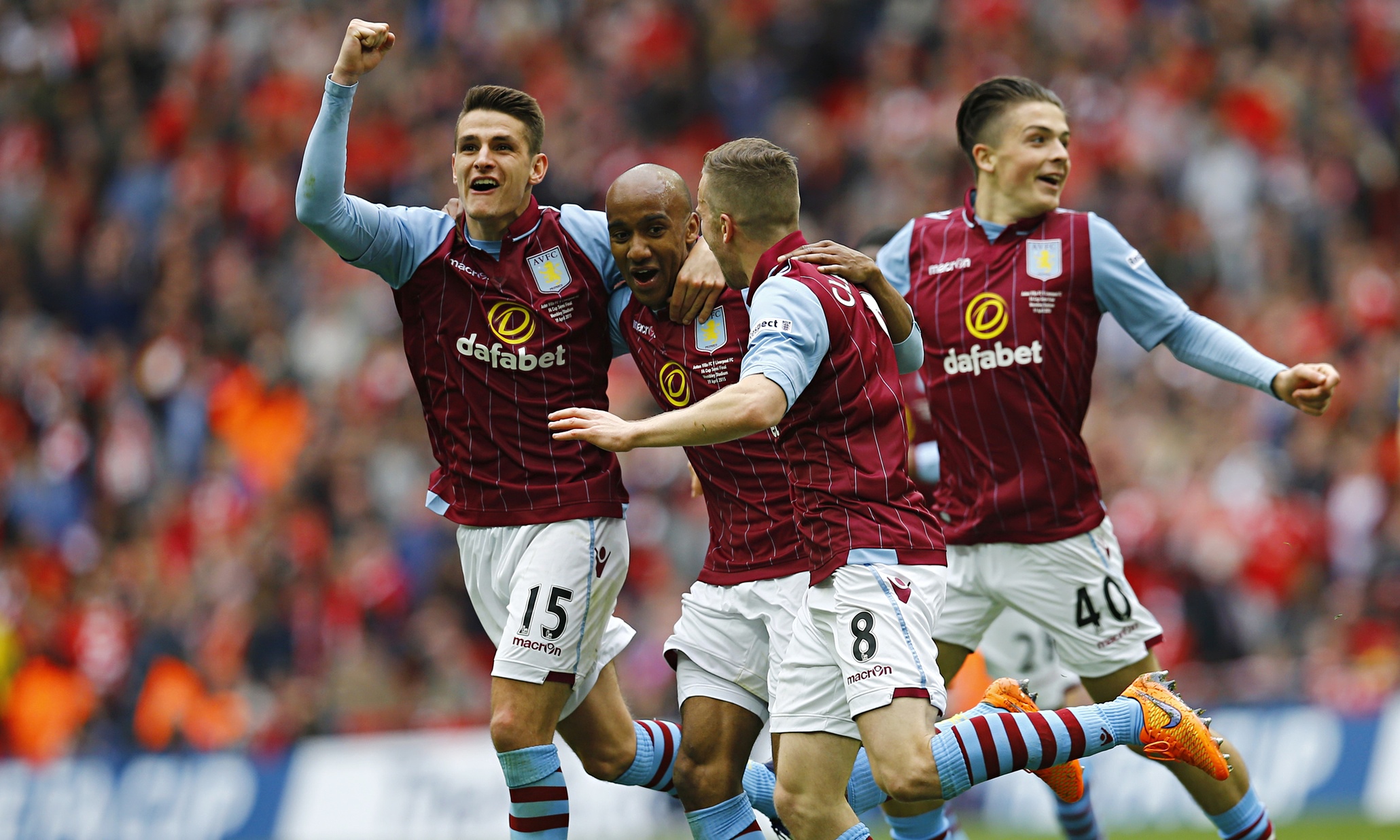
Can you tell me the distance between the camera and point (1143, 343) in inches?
272

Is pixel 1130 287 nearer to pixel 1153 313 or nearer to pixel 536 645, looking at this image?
pixel 1153 313

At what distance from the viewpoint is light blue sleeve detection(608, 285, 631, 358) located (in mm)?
6465

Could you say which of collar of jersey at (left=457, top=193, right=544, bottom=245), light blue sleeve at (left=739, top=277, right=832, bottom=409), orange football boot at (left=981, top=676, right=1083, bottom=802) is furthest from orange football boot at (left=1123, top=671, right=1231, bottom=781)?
collar of jersey at (left=457, top=193, right=544, bottom=245)

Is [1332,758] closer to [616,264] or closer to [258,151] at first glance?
[616,264]

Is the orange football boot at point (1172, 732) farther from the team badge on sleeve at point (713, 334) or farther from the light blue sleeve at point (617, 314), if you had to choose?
the light blue sleeve at point (617, 314)

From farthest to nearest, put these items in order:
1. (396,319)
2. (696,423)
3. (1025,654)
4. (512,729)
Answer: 1. (396,319)
2. (1025,654)
3. (512,729)
4. (696,423)

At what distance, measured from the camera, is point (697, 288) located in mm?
6090

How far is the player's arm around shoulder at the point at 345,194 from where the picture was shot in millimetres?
6090

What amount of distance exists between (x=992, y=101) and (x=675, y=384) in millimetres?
1898

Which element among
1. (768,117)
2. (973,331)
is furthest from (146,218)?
(973,331)

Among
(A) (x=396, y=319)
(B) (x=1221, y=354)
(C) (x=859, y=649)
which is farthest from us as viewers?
(A) (x=396, y=319)

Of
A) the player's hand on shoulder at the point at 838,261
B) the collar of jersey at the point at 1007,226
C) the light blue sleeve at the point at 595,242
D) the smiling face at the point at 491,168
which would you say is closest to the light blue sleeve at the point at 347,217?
the smiling face at the point at 491,168

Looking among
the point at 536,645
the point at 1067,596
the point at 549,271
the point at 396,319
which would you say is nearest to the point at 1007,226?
the point at 1067,596

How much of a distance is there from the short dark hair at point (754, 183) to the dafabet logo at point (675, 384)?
73 centimetres
